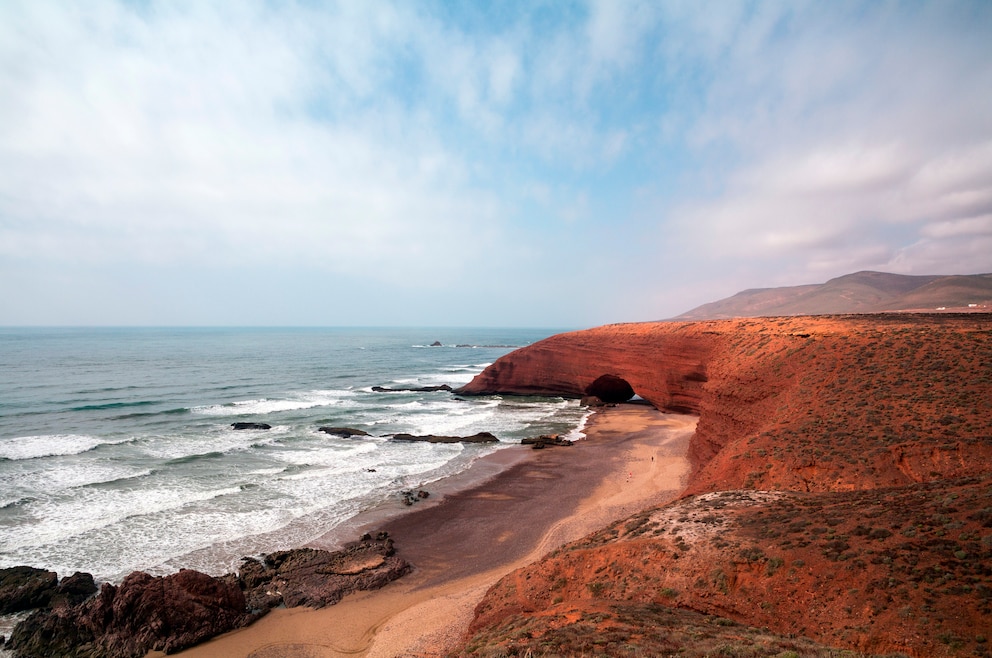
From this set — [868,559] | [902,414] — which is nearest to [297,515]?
[868,559]

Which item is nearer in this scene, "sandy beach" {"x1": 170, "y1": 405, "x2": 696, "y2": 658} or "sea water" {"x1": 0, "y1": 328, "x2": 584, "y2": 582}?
"sandy beach" {"x1": 170, "y1": 405, "x2": 696, "y2": 658}

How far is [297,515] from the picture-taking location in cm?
1783

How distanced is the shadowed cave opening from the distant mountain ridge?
2053 inches

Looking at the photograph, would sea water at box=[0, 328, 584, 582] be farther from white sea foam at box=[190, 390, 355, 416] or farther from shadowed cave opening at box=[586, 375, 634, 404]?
shadowed cave opening at box=[586, 375, 634, 404]

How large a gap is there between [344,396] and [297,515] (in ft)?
103

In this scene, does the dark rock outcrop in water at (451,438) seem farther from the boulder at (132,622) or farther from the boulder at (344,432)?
the boulder at (132,622)

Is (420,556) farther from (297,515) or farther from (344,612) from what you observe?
(297,515)

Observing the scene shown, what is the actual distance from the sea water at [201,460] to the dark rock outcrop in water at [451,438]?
0.61 metres

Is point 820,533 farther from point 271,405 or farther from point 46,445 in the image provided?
point 271,405

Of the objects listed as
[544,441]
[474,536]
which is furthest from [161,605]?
[544,441]

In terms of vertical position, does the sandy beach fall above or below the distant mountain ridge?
below

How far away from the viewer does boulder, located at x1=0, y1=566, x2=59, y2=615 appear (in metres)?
11.8

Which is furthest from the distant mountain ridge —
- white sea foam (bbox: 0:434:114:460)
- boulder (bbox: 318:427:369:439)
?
white sea foam (bbox: 0:434:114:460)

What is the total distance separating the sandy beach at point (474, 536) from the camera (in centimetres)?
1069
